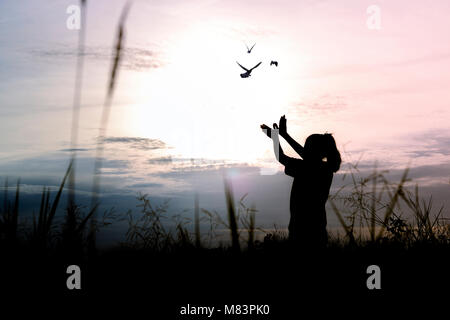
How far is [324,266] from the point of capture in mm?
4293

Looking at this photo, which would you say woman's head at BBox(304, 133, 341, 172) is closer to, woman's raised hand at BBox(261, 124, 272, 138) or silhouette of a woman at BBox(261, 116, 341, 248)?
silhouette of a woman at BBox(261, 116, 341, 248)

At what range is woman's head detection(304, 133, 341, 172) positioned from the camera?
16.3 feet

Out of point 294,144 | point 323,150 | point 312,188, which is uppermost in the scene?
point 294,144

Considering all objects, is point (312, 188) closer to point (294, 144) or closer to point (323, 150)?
point (323, 150)

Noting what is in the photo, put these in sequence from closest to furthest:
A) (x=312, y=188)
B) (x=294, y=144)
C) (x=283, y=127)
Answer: (x=312, y=188), (x=294, y=144), (x=283, y=127)

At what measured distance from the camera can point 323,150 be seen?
5012 mm

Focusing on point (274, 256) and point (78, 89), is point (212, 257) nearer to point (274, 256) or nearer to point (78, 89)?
point (274, 256)

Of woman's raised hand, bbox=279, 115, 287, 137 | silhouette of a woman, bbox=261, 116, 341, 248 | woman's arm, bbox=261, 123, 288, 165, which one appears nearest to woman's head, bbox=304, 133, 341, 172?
silhouette of a woman, bbox=261, 116, 341, 248

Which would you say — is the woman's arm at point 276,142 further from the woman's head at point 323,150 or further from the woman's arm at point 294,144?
the woman's head at point 323,150

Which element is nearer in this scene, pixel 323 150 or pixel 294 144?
pixel 323 150

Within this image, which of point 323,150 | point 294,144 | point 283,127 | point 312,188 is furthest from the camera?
point 283,127

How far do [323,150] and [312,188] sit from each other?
1.53ft

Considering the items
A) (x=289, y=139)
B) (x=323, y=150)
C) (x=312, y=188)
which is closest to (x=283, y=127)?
(x=289, y=139)

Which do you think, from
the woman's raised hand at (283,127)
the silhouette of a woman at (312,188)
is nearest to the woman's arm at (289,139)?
the woman's raised hand at (283,127)
